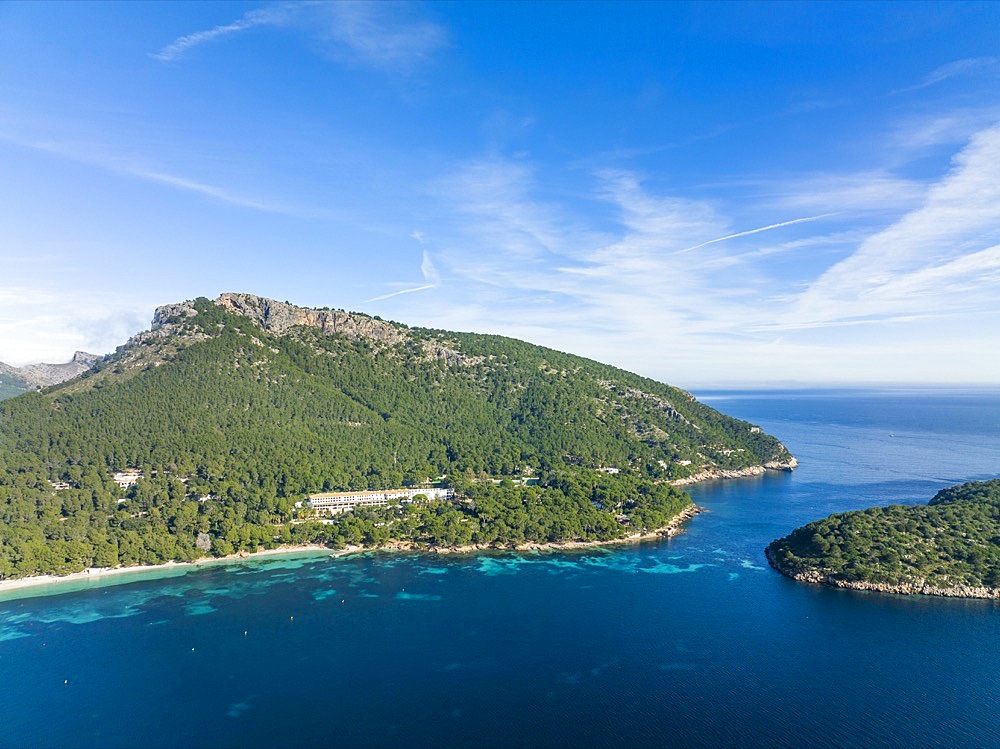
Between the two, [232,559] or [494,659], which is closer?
[494,659]

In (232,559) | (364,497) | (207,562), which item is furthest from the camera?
(364,497)

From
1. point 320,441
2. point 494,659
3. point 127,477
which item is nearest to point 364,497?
point 320,441

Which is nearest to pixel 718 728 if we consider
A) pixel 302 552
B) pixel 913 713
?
pixel 913 713

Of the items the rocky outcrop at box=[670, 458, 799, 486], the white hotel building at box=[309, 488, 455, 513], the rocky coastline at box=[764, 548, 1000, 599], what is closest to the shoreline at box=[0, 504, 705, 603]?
the white hotel building at box=[309, 488, 455, 513]

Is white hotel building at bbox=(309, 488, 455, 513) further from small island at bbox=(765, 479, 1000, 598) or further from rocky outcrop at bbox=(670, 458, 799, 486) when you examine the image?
small island at bbox=(765, 479, 1000, 598)

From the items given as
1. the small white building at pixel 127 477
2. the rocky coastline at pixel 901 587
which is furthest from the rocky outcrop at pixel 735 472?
the small white building at pixel 127 477

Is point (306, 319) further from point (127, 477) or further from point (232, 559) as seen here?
point (232, 559)
